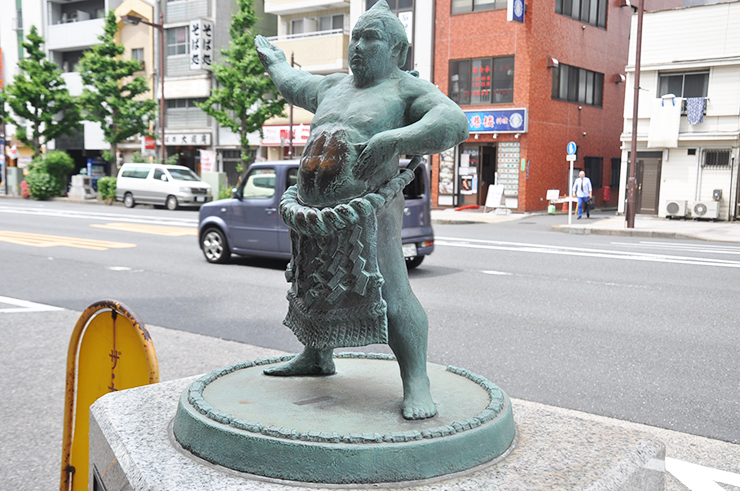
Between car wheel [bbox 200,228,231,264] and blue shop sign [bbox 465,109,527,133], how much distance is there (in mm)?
16998

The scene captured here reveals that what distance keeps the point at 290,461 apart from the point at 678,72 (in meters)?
26.0

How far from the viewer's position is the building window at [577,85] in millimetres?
28172

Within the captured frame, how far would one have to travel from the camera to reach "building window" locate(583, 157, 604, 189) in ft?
100

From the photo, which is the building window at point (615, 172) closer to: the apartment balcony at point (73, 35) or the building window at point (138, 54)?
the building window at point (138, 54)

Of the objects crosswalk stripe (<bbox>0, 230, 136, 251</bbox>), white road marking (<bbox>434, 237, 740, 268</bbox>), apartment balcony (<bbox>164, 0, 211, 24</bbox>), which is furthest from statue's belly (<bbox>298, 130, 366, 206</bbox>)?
apartment balcony (<bbox>164, 0, 211, 24</bbox>)

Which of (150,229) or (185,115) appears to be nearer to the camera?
(150,229)

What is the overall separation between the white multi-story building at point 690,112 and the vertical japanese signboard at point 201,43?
2173cm

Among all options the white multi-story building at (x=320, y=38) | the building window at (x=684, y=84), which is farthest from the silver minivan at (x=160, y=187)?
the building window at (x=684, y=84)

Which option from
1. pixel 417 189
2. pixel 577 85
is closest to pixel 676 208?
pixel 577 85

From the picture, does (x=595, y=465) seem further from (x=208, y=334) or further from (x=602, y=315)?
(x=602, y=315)

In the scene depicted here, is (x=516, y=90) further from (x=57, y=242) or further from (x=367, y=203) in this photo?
(x=367, y=203)

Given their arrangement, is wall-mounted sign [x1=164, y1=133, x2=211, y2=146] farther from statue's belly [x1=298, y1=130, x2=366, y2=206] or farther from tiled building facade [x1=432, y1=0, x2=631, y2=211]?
statue's belly [x1=298, y1=130, x2=366, y2=206]

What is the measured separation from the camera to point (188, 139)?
36.8 m

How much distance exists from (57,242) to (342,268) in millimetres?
13259
